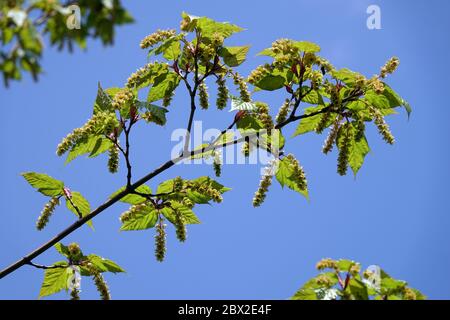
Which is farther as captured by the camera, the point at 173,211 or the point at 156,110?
the point at 173,211

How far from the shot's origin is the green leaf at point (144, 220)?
5.28 m

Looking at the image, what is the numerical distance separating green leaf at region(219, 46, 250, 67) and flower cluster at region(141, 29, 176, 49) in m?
0.48

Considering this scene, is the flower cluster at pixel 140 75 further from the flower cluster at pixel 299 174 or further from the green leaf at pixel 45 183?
the flower cluster at pixel 299 174

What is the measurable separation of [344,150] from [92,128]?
2.19 m

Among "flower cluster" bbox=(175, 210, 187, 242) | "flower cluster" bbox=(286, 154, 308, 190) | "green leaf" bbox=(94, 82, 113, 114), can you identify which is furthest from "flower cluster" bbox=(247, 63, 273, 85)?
"flower cluster" bbox=(175, 210, 187, 242)

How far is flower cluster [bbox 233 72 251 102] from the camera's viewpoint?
5.02m

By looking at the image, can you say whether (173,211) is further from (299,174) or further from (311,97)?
(311,97)

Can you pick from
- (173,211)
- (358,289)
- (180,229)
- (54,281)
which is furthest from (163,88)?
(358,289)

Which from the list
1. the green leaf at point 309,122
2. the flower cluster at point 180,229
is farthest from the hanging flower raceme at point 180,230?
the green leaf at point 309,122

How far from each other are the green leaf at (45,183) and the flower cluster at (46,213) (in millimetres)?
72

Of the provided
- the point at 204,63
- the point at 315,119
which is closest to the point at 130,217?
the point at 204,63

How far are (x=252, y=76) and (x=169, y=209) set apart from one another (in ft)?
4.63

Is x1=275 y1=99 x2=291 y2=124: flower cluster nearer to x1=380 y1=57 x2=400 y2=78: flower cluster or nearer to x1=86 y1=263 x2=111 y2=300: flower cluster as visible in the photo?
x1=380 y1=57 x2=400 y2=78: flower cluster

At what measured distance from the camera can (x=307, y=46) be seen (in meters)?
5.03
